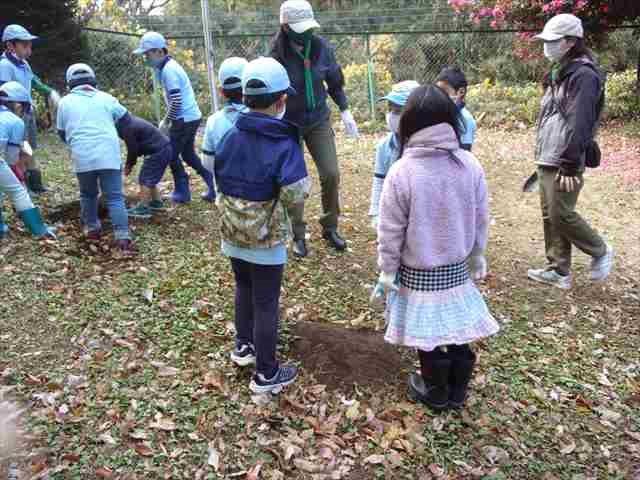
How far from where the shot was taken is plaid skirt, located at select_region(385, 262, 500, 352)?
277cm

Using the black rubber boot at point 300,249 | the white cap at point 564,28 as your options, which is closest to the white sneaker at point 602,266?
the white cap at point 564,28

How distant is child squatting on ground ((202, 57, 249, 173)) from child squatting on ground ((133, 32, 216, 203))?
1.47 m

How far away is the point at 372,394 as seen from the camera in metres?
3.24

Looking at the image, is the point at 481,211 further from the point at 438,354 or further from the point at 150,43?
the point at 150,43

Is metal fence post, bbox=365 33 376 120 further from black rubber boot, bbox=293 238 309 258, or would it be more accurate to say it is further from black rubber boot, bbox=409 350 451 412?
black rubber boot, bbox=409 350 451 412

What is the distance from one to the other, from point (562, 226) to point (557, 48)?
4.36 ft

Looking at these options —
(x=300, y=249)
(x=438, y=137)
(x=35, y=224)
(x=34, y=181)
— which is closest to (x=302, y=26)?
(x=300, y=249)

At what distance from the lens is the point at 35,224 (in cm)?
502

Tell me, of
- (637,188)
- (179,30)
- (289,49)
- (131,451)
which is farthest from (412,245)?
(179,30)

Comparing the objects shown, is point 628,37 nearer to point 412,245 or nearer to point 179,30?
point 179,30

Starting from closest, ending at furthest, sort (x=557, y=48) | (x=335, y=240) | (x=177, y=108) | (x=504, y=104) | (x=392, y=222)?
(x=392, y=222) → (x=557, y=48) → (x=335, y=240) → (x=177, y=108) → (x=504, y=104)

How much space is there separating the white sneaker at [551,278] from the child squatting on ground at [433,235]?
219 centimetres

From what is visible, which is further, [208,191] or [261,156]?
[208,191]

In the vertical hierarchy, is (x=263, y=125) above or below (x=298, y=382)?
above
